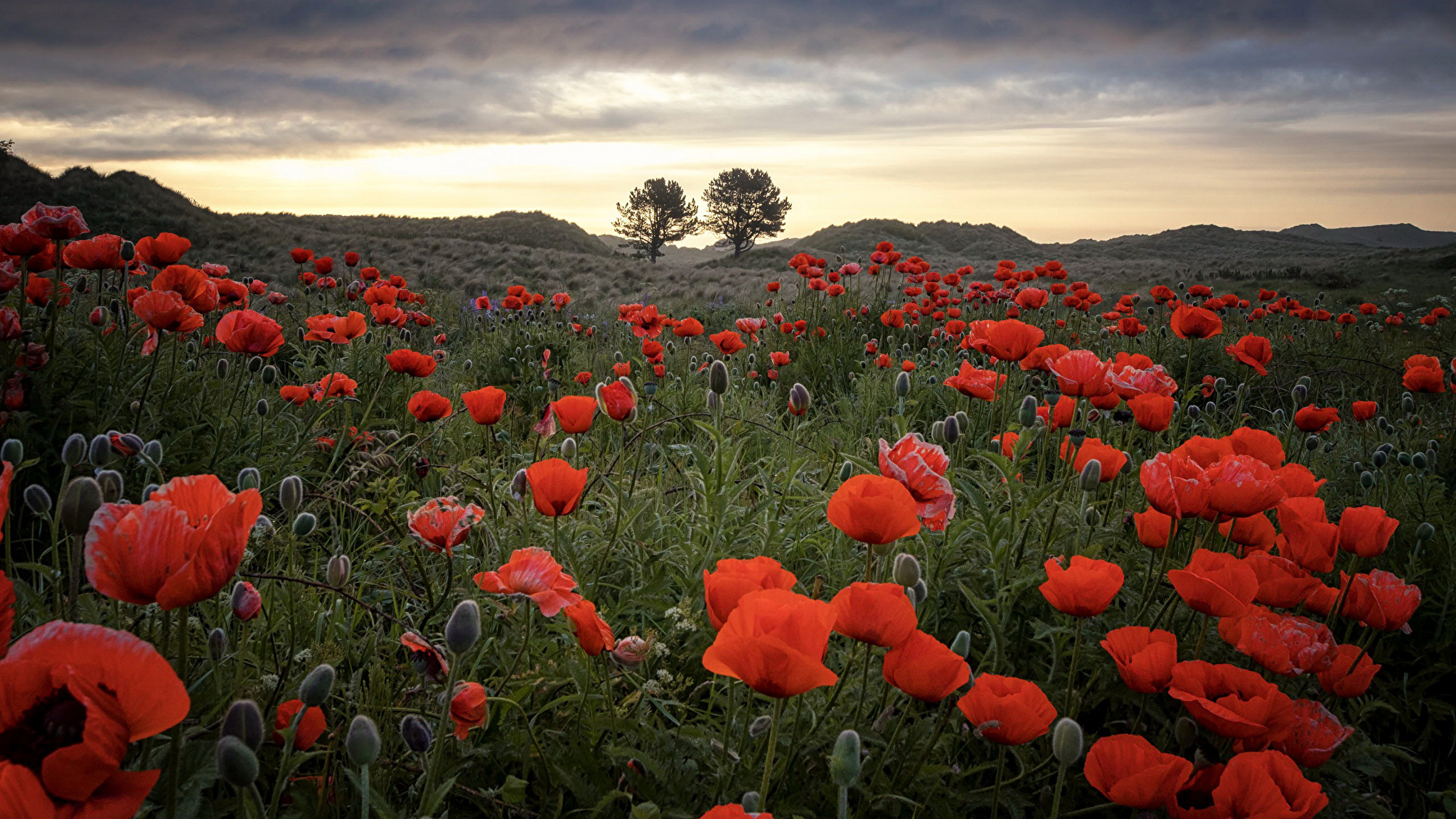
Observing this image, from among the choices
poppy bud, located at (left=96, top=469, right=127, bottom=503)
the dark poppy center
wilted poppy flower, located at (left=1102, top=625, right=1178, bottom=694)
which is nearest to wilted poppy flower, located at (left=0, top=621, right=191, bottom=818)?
the dark poppy center

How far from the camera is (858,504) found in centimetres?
123

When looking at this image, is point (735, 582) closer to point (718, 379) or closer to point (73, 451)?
point (718, 379)

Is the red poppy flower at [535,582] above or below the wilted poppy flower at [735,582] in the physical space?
below

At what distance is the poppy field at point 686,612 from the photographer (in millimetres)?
922

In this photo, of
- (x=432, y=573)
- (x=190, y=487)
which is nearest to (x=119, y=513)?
(x=190, y=487)

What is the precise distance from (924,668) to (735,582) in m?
0.28

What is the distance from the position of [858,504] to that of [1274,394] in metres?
6.20

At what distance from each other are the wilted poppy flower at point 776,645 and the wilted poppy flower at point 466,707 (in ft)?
1.58

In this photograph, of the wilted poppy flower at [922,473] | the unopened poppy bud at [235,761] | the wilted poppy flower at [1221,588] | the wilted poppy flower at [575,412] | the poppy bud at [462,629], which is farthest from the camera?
the wilted poppy flower at [575,412]

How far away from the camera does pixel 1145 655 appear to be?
128cm

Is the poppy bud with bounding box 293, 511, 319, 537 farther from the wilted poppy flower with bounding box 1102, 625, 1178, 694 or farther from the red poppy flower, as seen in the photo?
the wilted poppy flower with bounding box 1102, 625, 1178, 694

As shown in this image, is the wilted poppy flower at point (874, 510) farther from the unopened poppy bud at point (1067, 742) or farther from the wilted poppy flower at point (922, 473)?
the unopened poppy bud at point (1067, 742)

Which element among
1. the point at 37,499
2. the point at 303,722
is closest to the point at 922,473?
the point at 303,722

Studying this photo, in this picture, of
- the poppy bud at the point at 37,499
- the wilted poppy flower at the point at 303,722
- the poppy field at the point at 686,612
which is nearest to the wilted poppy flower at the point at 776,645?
the poppy field at the point at 686,612
